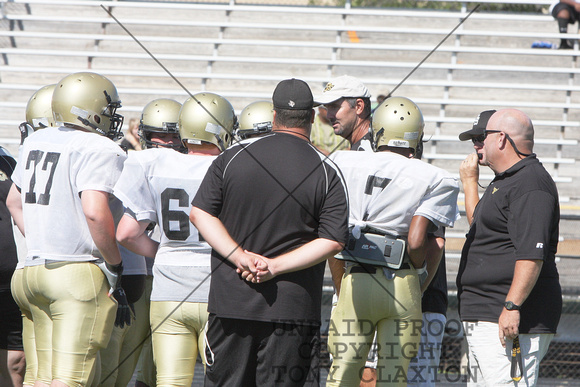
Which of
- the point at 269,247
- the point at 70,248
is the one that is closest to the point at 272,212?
the point at 269,247

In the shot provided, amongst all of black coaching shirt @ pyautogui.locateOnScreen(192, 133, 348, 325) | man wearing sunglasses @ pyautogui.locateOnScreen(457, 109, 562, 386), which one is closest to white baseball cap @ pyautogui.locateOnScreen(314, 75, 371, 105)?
man wearing sunglasses @ pyautogui.locateOnScreen(457, 109, 562, 386)

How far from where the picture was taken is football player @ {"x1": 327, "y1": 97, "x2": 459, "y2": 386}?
331cm

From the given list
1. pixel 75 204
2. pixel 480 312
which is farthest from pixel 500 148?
pixel 75 204

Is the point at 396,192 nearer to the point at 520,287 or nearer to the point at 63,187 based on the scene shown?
the point at 520,287

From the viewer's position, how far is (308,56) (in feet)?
31.9

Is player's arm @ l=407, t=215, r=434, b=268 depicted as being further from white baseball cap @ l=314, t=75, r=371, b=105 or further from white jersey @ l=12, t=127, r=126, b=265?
white jersey @ l=12, t=127, r=126, b=265

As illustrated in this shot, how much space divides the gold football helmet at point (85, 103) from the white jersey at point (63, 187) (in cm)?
17

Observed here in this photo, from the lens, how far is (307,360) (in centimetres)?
285

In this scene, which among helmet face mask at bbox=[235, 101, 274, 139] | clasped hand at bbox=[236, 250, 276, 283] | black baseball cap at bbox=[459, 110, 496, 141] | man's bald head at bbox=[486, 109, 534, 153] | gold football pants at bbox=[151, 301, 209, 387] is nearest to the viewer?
clasped hand at bbox=[236, 250, 276, 283]

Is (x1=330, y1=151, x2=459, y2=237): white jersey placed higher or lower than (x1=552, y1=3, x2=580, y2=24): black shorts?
lower

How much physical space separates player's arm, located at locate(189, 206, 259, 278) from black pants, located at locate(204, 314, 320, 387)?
0.25m

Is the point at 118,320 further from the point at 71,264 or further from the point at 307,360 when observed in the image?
the point at 307,360

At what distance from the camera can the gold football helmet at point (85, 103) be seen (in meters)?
3.40

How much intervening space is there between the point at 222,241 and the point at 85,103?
116 centimetres
